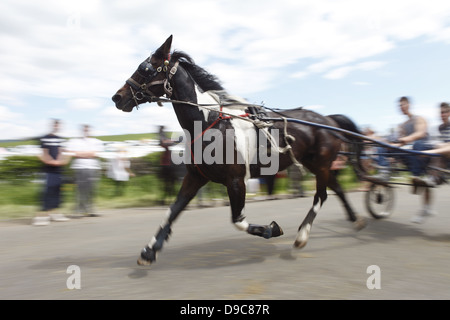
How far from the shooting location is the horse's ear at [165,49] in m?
4.56

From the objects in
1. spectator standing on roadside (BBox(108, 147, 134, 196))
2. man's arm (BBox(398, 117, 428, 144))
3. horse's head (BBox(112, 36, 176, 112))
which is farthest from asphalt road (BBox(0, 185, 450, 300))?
spectator standing on roadside (BBox(108, 147, 134, 196))

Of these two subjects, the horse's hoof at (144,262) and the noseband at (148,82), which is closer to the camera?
the horse's hoof at (144,262)

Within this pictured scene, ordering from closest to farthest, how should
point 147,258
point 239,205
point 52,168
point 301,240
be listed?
1. point 147,258
2. point 239,205
3. point 301,240
4. point 52,168

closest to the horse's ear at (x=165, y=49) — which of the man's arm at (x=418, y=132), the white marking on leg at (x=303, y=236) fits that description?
the white marking on leg at (x=303, y=236)

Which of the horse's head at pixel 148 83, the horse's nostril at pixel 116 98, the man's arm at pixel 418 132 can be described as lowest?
the man's arm at pixel 418 132

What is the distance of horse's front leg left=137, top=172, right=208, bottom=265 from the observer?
173 inches

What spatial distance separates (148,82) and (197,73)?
24.3 inches

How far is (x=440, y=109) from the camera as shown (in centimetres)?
626

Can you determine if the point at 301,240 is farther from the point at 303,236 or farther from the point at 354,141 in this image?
the point at 354,141

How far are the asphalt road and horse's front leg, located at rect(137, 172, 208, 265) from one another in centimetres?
15

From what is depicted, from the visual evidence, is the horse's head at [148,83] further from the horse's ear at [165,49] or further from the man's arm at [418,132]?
the man's arm at [418,132]

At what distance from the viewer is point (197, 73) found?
15.8 ft

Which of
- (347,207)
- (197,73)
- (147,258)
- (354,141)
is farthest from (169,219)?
(354,141)
